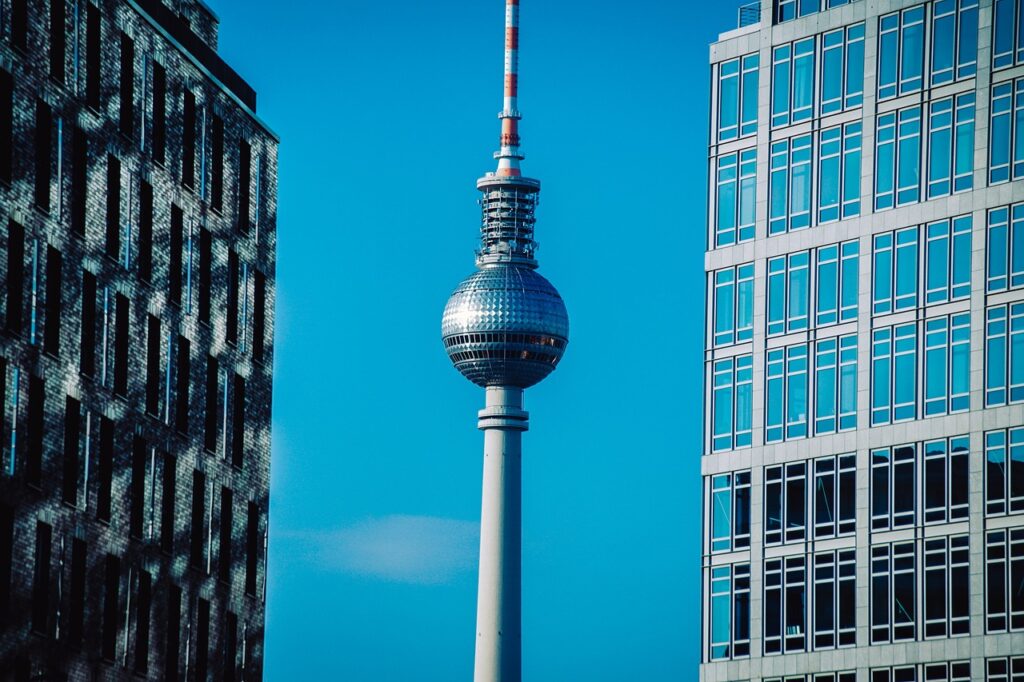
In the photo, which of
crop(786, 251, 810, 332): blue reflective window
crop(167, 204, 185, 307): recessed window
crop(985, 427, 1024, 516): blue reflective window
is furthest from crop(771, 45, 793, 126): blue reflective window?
crop(167, 204, 185, 307): recessed window

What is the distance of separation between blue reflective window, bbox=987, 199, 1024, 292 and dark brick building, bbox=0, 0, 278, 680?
2370 centimetres

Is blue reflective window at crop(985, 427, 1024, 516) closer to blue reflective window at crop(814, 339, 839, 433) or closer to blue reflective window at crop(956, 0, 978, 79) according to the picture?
blue reflective window at crop(814, 339, 839, 433)

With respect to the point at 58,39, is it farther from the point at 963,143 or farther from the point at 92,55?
the point at 963,143

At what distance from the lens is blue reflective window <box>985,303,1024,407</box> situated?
3078 inches

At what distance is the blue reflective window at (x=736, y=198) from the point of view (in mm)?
87438

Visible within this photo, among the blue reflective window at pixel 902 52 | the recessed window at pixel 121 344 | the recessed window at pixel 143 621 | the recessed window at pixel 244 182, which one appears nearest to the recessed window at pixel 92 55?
the recessed window at pixel 121 344

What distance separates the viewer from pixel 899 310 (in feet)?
269

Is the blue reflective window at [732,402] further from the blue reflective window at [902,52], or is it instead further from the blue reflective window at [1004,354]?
the blue reflective window at [902,52]

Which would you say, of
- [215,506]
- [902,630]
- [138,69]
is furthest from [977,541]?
[138,69]

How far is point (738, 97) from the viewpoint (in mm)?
→ 88562

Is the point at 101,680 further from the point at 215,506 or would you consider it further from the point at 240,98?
the point at 240,98

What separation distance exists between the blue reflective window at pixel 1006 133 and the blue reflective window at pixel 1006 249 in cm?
120

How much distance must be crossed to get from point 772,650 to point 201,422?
21.1 meters

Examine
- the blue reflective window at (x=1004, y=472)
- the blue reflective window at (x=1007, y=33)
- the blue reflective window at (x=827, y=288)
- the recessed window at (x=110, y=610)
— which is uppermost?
the blue reflective window at (x=1007, y=33)
